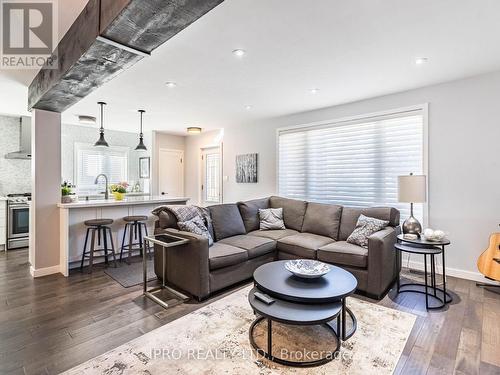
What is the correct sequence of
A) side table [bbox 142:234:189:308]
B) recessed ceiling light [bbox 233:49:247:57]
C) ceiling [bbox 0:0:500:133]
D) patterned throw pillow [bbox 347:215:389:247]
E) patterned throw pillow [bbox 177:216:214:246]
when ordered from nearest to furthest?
ceiling [bbox 0:0:500:133], recessed ceiling light [bbox 233:49:247:57], side table [bbox 142:234:189:308], patterned throw pillow [bbox 177:216:214:246], patterned throw pillow [bbox 347:215:389:247]

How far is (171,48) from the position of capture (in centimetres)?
258

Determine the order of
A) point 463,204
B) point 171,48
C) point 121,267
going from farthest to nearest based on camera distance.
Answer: point 121,267, point 463,204, point 171,48

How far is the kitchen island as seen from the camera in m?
3.68

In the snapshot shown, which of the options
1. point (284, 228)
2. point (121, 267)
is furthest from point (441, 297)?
point (121, 267)

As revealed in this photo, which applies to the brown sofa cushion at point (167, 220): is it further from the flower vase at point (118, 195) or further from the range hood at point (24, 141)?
the range hood at point (24, 141)

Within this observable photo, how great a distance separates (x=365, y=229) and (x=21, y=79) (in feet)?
15.9

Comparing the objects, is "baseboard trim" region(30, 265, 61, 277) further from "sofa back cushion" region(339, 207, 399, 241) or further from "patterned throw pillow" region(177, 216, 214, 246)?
"sofa back cushion" region(339, 207, 399, 241)

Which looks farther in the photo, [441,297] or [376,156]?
[376,156]

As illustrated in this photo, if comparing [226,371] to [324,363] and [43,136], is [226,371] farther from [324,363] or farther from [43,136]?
[43,136]

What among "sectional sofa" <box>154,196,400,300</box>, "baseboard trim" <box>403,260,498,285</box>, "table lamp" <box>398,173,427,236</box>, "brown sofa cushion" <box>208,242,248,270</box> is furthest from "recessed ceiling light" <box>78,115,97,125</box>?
"baseboard trim" <box>403,260,498,285</box>

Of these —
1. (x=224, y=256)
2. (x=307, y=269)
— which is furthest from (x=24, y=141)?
(x=307, y=269)

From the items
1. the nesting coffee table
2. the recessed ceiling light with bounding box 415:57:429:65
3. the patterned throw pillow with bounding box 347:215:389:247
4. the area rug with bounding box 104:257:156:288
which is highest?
the recessed ceiling light with bounding box 415:57:429:65

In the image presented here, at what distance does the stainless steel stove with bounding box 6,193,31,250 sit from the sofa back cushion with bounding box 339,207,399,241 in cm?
565

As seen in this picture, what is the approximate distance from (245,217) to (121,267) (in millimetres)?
2009
